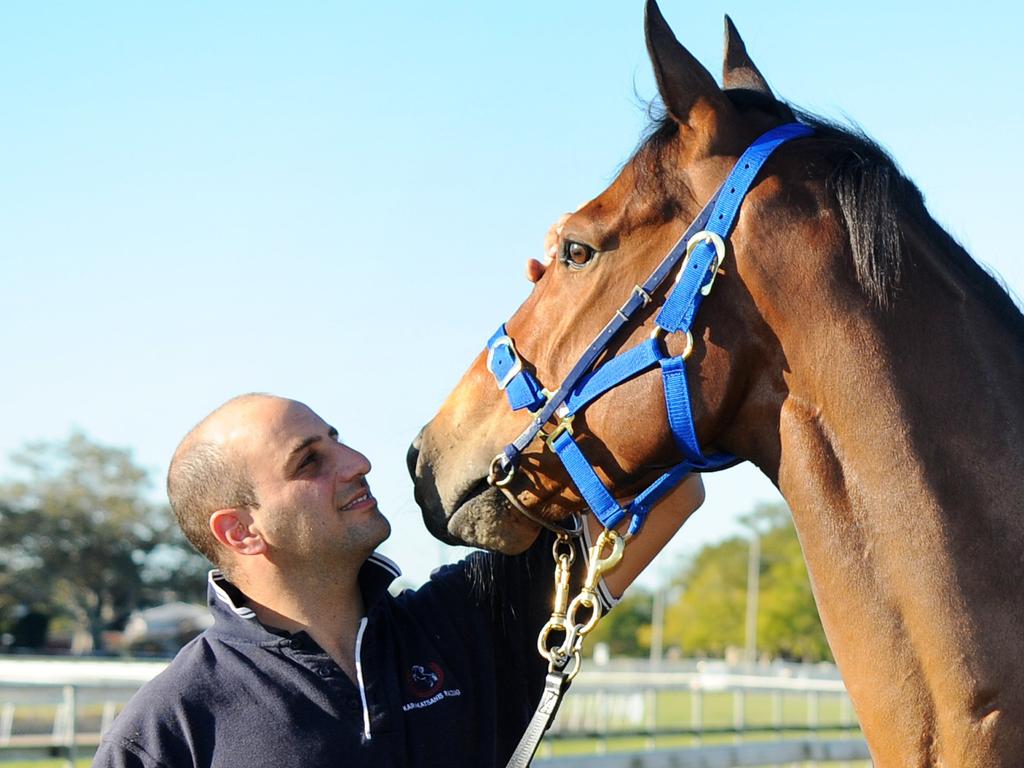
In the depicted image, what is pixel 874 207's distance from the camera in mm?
2510

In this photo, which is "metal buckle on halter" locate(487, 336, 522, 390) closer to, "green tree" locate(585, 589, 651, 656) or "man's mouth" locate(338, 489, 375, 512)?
"man's mouth" locate(338, 489, 375, 512)

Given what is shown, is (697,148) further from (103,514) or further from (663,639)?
(663,639)

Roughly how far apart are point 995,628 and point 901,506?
0.93ft

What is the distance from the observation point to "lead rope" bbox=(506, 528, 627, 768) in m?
2.79

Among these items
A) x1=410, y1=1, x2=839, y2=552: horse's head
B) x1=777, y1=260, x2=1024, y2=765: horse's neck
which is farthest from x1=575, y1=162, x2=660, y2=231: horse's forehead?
x1=777, y1=260, x2=1024, y2=765: horse's neck

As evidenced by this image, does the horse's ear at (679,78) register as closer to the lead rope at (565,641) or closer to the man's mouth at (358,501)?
the lead rope at (565,641)

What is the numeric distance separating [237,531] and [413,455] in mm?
541

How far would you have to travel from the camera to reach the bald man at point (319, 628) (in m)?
2.79

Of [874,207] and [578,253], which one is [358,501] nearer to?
[578,253]

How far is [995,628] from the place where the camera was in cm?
227

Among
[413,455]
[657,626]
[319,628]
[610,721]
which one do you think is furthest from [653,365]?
[657,626]

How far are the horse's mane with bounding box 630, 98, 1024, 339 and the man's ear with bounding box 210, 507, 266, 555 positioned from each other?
135 centimetres

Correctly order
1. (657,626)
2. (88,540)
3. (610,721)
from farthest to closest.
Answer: (657,626), (88,540), (610,721)

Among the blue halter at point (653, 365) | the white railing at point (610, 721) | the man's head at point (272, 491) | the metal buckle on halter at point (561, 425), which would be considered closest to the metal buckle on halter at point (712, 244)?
the blue halter at point (653, 365)
